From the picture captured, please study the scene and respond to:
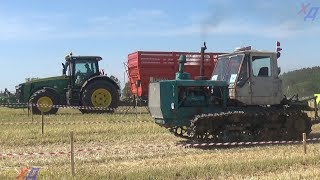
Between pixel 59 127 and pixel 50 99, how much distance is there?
242 inches

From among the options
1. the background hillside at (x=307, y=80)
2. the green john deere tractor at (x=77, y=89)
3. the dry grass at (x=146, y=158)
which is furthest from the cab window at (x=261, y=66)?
the background hillside at (x=307, y=80)

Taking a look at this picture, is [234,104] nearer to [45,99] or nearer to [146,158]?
[146,158]

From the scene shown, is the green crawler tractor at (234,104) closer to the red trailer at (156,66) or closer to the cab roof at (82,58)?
the red trailer at (156,66)

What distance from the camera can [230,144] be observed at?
11.2m

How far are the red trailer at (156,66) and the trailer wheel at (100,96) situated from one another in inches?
46.0

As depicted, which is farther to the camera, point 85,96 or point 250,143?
point 85,96

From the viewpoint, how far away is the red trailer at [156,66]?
71.7ft

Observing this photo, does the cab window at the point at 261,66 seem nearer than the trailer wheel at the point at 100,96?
Yes

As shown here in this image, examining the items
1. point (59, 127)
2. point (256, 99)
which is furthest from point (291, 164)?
point (59, 127)

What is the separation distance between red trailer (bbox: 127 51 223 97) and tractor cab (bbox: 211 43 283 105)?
9.22 m

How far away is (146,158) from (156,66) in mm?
12371

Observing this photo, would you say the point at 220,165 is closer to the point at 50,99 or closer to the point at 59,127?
the point at 59,127

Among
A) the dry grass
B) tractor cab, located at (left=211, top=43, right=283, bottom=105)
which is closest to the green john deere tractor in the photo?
the dry grass

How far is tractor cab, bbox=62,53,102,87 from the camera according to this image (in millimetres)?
21375
